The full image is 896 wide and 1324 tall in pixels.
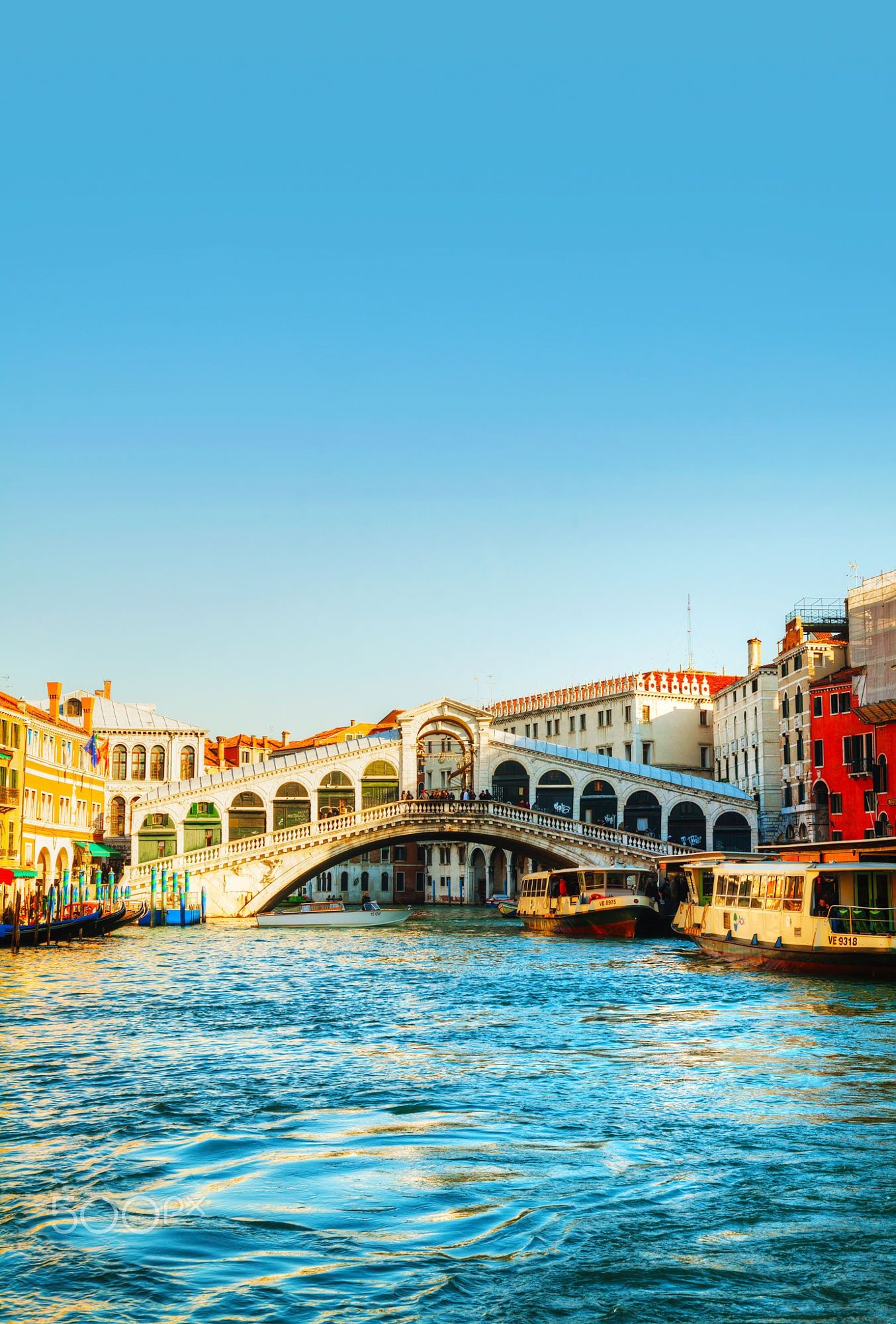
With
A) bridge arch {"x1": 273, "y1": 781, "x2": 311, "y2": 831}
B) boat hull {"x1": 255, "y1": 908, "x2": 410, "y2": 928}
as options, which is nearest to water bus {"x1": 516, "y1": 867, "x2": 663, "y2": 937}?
boat hull {"x1": 255, "y1": 908, "x2": 410, "y2": 928}

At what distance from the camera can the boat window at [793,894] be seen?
23938 mm

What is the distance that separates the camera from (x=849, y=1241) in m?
7.68

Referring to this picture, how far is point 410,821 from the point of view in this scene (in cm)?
4388

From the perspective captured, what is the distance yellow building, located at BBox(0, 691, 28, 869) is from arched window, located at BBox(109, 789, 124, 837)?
1741cm

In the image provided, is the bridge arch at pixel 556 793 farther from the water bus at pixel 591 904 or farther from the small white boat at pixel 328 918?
the small white boat at pixel 328 918

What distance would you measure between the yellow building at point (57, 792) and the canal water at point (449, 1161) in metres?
24.2

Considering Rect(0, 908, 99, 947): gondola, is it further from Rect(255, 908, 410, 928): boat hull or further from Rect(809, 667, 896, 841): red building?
Rect(809, 667, 896, 841): red building

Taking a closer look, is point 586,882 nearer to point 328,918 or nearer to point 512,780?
point 328,918

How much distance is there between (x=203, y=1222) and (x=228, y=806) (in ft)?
131

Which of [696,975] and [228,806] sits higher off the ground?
[228,806]

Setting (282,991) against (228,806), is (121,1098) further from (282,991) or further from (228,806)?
(228,806)

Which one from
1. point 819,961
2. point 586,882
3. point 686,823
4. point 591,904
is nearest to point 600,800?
point 686,823

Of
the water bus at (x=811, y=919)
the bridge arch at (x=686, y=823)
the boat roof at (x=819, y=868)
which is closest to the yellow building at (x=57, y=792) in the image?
the bridge arch at (x=686, y=823)

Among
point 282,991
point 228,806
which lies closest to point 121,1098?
point 282,991
